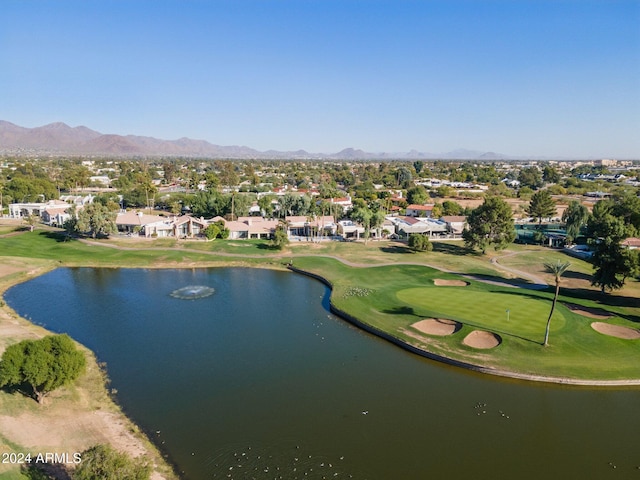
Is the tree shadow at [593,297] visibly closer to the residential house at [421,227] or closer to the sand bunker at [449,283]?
the sand bunker at [449,283]

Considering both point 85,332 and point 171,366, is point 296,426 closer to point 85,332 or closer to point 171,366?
point 171,366

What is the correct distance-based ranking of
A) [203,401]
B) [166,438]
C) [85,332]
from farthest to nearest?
[85,332] < [203,401] < [166,438]

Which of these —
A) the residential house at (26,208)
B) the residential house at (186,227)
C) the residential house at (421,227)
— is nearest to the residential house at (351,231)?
the residential house at (421,227)

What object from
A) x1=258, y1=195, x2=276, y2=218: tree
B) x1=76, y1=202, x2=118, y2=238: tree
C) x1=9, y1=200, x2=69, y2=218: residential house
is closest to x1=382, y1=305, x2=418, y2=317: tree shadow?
x1=76, y1=202, x2=118, y2=238: tree

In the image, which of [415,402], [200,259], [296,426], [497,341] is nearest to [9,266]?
[200,259]

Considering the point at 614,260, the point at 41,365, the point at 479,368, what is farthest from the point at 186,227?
the point at 614,260

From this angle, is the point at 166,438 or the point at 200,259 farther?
the point at 200,259

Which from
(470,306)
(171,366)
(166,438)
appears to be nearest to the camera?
(166,438)
